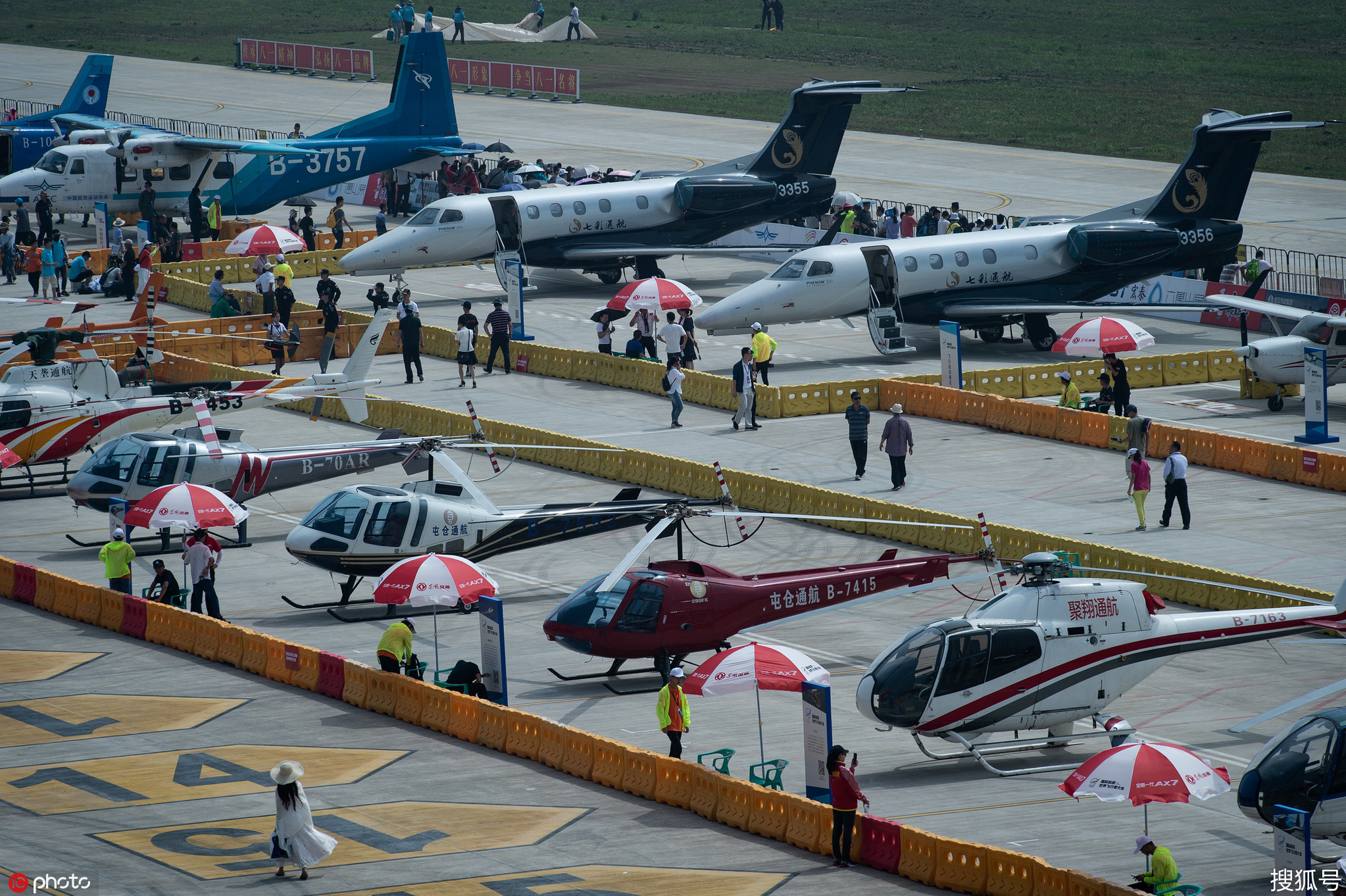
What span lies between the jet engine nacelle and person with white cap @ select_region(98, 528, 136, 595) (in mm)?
27821

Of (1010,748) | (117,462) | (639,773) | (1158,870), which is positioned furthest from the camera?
(117,462)

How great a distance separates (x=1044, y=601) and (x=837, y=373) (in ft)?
75.6

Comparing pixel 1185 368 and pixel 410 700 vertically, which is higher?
pixel 1185 368

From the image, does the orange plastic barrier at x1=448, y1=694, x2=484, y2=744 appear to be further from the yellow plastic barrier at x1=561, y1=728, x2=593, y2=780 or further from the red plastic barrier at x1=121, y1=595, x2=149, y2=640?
the red plastic barrier at x1=121, y1=595, x2=149, y2=640

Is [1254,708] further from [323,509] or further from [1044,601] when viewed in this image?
[323,509]

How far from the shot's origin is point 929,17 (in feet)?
413

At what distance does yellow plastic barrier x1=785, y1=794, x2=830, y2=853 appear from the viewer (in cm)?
1997

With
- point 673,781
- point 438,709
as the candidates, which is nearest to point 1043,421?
point 438,709

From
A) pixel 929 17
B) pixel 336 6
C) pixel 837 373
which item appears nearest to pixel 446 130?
pixel 837 373

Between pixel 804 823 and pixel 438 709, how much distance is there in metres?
6.52

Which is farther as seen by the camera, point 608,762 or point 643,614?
point 643,614

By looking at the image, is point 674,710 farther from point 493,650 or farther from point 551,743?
point 493,650

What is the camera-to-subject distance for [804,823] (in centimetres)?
2012

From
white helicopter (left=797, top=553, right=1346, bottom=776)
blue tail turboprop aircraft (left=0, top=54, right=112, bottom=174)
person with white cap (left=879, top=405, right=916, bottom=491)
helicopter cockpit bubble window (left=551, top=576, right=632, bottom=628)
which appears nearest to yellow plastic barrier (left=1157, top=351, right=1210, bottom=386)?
person with white cap (left=879, top=405, right=916, bottom=491)
